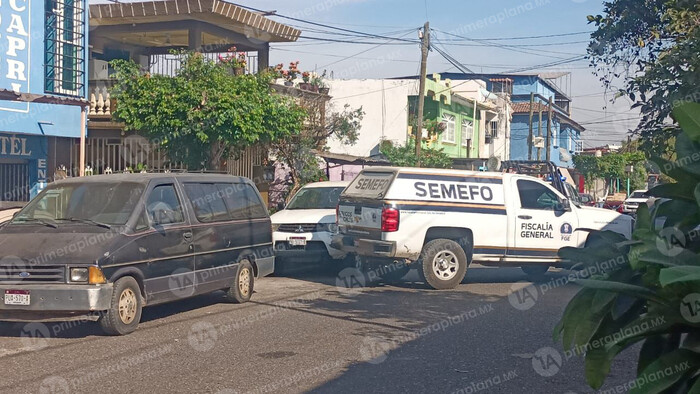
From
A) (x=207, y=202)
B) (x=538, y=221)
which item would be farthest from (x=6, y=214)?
(x=538, y=221)

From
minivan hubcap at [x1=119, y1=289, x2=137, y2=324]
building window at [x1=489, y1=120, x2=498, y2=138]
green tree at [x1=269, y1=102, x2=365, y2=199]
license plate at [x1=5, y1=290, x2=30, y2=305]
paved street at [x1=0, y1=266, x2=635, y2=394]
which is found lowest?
paved street at [x1=0, y1=266, x2=635, y2=394]

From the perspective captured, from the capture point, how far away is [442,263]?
44.6 ft

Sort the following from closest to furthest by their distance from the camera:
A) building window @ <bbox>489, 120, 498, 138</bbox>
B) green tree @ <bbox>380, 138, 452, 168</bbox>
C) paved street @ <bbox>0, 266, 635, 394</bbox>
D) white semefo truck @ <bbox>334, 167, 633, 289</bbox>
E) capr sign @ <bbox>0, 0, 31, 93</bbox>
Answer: paved street @ <bbox>0, 266, 635, 394</bbox>
white semefo truck @ <bbox>334, 167, 633, 289</bbox>
capr sign @ <bbox>0, 0, 31, 93</bbox>
green tree @ <bbox>380, 138, 452, 168</bbox>
building window @ <bbox>489, 120, 498, 138</bbox>

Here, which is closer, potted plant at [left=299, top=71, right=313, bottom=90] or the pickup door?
the pickup door

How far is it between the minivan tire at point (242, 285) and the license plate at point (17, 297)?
3.35 m

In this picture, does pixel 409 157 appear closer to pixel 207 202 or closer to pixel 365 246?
pixel 365 246

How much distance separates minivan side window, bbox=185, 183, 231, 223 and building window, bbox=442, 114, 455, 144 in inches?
1139

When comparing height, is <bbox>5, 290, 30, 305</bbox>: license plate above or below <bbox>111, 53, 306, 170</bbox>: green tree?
below

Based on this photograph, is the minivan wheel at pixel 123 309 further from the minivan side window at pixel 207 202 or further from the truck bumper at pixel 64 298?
the minivan side window at pixel 207 202

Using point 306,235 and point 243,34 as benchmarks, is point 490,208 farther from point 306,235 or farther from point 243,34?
point 243,34

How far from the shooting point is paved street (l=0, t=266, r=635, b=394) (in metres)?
7.16

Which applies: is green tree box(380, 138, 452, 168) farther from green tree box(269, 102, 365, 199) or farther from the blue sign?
the blue sign

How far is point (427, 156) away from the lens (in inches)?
Answer: 1187

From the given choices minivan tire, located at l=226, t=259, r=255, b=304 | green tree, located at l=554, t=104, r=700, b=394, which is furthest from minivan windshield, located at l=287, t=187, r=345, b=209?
green tree, located at l=554, t=104, r=700, b=394
